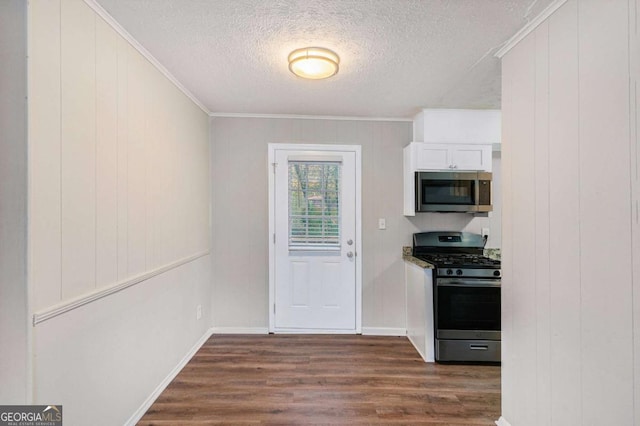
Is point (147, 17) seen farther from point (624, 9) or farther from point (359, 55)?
point (624, 9)

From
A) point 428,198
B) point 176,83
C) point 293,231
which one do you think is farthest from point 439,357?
point 176,83

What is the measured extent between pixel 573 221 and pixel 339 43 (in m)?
1.60

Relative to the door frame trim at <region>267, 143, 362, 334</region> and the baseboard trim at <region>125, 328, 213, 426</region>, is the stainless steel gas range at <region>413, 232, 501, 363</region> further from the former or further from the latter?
the baseboard trim at <region>125, 328, 213, 426</region>

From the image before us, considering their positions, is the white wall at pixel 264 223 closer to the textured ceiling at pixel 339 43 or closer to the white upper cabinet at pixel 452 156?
the white upper cabinet at pixel 452 156

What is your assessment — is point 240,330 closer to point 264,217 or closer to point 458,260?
point 264,217

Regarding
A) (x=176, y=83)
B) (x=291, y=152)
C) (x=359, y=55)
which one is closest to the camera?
(x=359, y=55)

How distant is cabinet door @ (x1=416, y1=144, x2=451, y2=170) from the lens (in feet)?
10.4

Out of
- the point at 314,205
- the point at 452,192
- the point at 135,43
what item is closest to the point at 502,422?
the point at 452,192

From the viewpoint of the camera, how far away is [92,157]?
1590mm

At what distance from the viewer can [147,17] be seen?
170cm

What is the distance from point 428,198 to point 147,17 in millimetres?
2722

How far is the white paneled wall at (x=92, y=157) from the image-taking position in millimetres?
1294

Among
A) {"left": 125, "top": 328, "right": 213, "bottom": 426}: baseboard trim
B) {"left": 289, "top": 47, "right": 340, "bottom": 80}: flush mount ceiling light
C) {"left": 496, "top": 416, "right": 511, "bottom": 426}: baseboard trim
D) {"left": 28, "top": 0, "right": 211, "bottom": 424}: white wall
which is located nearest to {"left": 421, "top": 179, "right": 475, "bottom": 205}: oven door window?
{"left": 289, "top": 47, "right": 340, "bottom": 80}: flush mount ceiling light

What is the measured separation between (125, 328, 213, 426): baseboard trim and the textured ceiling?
2.37m
